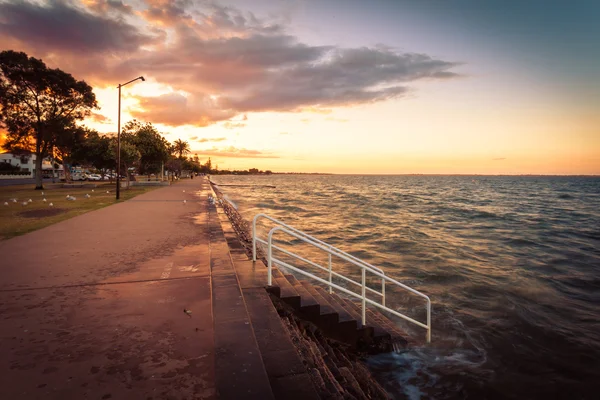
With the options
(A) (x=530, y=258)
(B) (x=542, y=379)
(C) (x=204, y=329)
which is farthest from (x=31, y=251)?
(A) (x=530, y=258)

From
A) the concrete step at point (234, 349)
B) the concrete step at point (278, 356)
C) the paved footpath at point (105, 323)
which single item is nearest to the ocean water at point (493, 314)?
the concrete step at point (278, 356)

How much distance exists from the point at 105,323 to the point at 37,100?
1583 inches

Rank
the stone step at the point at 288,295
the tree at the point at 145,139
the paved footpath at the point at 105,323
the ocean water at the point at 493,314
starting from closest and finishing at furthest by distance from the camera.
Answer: the paved footpath at the point at 105,323, the stone step at the point at 288,295, the ocean water at the point at 493,314, the tree at the point at 145,139

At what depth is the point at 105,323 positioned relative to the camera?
3.75m

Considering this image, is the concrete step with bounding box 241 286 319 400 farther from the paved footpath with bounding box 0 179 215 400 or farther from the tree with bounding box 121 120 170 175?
the tree with bounding box 121 120 170 175

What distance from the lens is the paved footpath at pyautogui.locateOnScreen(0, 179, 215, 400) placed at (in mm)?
2688

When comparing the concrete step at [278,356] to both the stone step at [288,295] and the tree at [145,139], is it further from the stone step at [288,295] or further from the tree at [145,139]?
the tree at [145,139]

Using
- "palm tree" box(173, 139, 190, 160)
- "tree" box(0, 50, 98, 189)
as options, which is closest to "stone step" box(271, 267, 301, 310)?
"tree" box(0, 50, 98, 189)

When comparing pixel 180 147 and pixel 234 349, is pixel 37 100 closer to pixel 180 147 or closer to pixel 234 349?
pixel 234 349

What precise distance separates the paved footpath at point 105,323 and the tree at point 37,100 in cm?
3291

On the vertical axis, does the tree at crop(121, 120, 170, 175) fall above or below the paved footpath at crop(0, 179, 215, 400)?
above

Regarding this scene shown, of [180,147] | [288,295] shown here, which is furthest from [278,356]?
[180,147]

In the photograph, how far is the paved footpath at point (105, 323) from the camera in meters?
2.69

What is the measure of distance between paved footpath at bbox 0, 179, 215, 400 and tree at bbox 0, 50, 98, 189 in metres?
32.9
